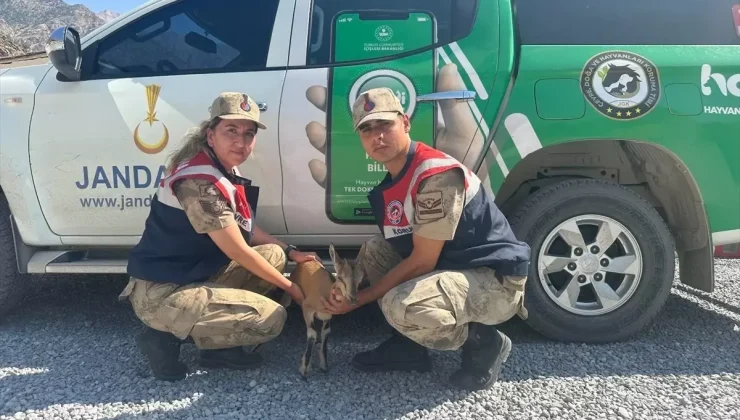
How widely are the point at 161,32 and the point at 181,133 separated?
0.60 metres

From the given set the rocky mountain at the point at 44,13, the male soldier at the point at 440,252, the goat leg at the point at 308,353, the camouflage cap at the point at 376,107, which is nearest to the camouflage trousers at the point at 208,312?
the goat leg at the point at 308,353

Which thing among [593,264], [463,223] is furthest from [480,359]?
[593,264]

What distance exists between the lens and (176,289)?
8.20ft

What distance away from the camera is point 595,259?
2.85 m

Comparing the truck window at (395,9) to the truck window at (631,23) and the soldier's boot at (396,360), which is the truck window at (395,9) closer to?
the truck window at (631,23)

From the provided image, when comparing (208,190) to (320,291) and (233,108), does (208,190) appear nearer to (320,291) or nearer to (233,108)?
(233,108)

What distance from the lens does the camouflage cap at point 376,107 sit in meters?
2.28

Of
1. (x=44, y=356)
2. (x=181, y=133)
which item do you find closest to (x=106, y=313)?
(x=44, y=356)

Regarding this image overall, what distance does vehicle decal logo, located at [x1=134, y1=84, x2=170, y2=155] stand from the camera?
2.89 metres

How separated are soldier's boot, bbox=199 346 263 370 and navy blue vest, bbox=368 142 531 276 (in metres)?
0.87

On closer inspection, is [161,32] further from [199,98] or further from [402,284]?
[402,284]

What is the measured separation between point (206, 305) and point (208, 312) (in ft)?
0.10

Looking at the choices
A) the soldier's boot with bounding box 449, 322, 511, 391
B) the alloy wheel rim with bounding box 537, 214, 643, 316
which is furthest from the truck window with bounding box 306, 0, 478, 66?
the soldier's boot with bounding box 449, 322, 511, 391

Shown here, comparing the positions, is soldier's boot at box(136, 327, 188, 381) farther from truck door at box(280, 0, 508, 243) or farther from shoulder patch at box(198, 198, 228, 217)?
truck door at box(280, 0, 508, 243)
